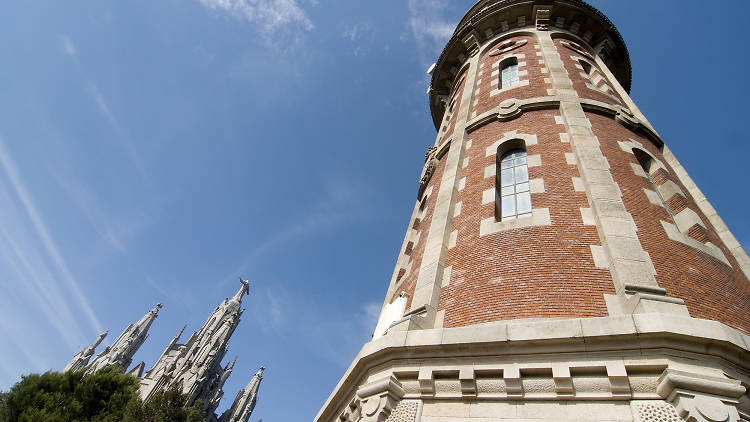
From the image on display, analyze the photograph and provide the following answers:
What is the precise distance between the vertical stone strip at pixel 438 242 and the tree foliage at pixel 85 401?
21.6 m

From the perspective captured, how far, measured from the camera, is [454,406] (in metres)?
5.14

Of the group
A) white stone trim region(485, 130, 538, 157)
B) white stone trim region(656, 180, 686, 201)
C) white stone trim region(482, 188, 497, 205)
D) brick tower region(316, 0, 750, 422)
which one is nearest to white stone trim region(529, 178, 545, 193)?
brick tower region(316, 0, 750, 422)

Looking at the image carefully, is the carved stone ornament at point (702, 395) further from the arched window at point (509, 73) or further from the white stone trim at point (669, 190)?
the arched window at point (509, 73)

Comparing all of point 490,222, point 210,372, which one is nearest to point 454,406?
point 490,222

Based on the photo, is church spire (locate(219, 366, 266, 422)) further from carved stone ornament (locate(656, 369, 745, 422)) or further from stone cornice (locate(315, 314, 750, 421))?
carved stone ornament (locate(656, 369, 745, 422))

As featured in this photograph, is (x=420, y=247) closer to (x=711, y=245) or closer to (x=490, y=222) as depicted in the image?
(x=490, y=222)

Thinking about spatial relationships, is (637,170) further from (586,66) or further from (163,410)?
(163,410)

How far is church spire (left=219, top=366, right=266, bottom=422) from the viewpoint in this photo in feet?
196

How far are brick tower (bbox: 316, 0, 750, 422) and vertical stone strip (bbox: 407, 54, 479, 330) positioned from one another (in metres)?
0.04

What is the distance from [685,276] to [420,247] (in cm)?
489

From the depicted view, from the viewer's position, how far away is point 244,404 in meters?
62.0

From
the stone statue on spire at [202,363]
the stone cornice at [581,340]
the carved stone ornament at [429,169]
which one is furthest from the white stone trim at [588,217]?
the stone statue on spire at [202,363]

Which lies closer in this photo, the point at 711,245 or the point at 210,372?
the point at 711,245

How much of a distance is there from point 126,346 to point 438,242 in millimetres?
68223
